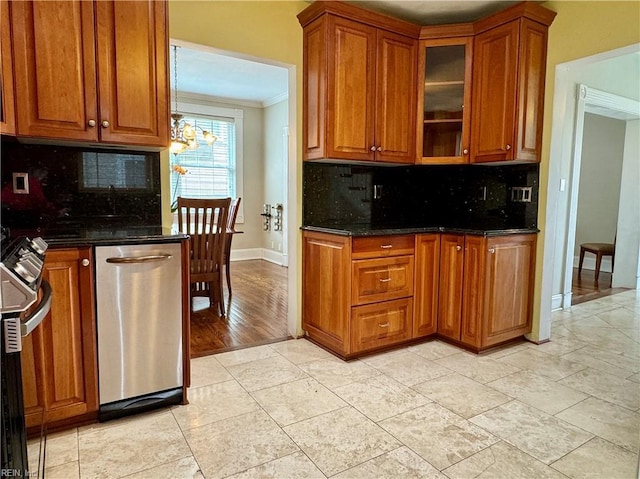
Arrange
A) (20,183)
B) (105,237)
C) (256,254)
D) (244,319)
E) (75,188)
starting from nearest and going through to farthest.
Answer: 1. (105,237)
2. (20,183)
3. (75,188)
4. (244,319)
5. (256,254)

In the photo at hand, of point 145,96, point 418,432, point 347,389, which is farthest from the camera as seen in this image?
point 347,389

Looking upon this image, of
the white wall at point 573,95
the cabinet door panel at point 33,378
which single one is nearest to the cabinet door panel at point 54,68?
the cabinet door panel at point 33,378

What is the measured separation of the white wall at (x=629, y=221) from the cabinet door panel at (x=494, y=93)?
322 cm

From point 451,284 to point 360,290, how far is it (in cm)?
75

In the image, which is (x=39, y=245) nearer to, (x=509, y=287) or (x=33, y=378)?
(x=33, y=378)

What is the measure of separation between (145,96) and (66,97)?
364mm

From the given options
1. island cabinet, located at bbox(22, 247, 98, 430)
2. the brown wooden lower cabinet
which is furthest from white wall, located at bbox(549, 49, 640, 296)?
island cabinet, located at bbox(22, 247, 98, 430)

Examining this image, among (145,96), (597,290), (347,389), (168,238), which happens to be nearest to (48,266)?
(168,238)

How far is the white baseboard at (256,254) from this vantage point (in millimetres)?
6547

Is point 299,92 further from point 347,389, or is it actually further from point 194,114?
point 194,114

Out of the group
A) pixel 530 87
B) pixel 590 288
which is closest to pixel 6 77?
pixel 530 87

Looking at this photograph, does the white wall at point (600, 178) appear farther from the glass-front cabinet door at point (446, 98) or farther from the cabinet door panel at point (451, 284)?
the cabinet door panel at point (451, 284)

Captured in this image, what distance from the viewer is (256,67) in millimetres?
4738

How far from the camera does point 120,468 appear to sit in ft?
5.42
